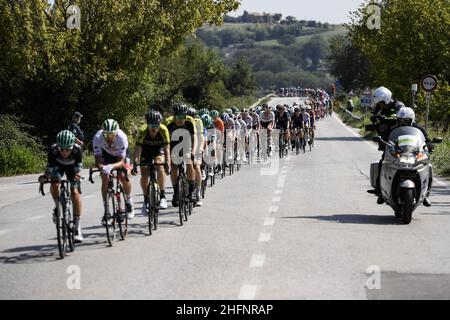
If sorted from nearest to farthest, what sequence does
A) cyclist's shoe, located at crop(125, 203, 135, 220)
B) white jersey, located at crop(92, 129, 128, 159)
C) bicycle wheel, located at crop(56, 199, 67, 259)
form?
1. bicycle wheel, located at crop(56, 199, 67, 259)
2. white jersey, located at crop(92, 129, 128, 159)
3. cyclist's shoe, located at crop(125, 203, 135, 220)

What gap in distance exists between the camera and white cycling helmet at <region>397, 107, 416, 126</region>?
47.6ft

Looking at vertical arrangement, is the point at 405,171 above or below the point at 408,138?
below

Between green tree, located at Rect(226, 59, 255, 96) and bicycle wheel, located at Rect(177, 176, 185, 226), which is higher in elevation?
bicycle wheel, located at Rect(177, 176, 185, 226)

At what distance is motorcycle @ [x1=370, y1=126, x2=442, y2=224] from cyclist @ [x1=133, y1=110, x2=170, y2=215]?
3265 mm

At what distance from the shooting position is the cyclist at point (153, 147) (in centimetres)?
1328

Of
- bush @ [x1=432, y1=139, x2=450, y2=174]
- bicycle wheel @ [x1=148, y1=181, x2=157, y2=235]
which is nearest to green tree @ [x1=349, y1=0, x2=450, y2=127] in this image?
bush @ [x1=432, y1=139, x2=450, y2=174]

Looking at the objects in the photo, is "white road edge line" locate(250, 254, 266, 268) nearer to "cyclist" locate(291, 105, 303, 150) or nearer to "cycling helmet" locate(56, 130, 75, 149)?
"cycling helmet" locate(56, 130, 75, 149)

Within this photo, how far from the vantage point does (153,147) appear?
1356 cm

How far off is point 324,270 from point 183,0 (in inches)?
1042

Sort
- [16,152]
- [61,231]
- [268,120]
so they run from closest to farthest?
[61,231] < [16,152] < [268,120]

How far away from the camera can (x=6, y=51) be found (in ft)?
106

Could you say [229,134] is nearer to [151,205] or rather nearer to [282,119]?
[282,119]

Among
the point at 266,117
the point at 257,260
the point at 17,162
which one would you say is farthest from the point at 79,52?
the point at 257,260

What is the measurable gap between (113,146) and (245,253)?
2607 mm
